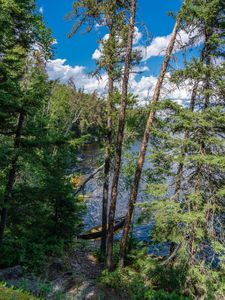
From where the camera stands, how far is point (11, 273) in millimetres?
11109

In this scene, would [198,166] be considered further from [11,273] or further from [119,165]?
[11,273]

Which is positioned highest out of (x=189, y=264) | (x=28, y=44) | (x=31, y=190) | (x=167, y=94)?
(x=28, y=44)

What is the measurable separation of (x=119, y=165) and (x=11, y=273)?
5.92 metres

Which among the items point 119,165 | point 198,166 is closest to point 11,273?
point 119,165

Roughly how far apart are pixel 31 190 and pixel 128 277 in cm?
541

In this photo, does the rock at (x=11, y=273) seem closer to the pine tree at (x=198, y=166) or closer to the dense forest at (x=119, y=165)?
the dense forest at (x=119, y=165)

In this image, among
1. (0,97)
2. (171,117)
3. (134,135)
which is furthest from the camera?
(134,135)

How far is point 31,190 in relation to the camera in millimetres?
12016

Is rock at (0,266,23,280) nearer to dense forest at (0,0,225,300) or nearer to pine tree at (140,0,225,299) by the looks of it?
dense forest at (0,0,225,300)

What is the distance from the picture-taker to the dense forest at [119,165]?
920cm

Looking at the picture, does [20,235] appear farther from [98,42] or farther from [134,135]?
[98,42]

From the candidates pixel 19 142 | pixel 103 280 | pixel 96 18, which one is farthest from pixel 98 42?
pixel 103 280

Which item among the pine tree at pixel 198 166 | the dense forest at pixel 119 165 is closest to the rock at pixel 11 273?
the dense forest at pixel 119 165

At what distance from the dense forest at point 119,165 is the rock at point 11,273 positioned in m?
0.04
